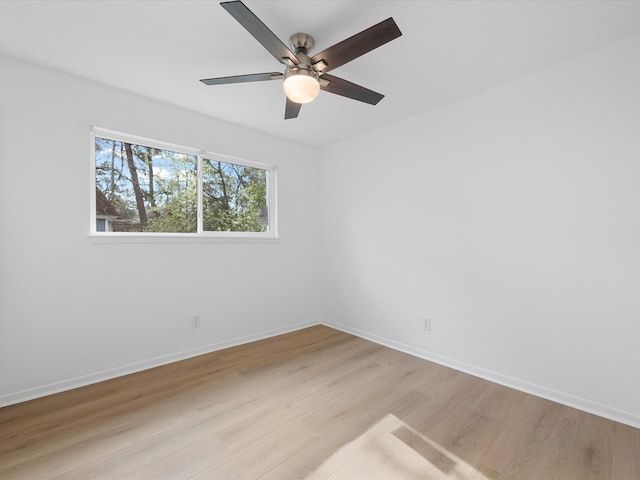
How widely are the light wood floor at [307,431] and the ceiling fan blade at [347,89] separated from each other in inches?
86.6

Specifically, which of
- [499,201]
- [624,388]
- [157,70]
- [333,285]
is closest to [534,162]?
[499,201]

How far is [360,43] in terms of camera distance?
5.04 feet

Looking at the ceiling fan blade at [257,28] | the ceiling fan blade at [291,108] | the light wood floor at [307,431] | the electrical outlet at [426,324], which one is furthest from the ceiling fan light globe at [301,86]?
the electrical outlet at [426,324]

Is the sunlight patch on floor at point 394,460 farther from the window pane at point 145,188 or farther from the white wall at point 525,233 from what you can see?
the window pane at point 145,188

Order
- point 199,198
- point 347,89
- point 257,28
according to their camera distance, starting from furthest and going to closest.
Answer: point 199,198
point 347,89
point 257,28

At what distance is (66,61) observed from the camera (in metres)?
2.12

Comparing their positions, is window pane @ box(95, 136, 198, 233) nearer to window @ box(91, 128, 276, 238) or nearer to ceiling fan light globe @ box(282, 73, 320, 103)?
window @ box(91, 128, 276, 238)

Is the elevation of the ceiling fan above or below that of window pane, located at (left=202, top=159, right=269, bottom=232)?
above

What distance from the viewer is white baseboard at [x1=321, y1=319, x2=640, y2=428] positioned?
191cm

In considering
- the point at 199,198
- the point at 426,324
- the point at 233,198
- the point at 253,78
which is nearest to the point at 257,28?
the point at 253,78

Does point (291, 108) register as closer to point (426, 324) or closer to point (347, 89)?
point (347, 89)

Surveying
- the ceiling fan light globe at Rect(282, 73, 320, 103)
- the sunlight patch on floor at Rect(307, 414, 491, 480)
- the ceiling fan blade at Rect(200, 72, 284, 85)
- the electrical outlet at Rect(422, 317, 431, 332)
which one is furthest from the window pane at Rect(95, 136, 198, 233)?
the electrical outlet at Rect(422, 317, 431, 332)

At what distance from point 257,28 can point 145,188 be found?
2.02 meters

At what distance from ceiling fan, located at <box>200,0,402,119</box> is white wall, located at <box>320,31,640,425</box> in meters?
1.15
